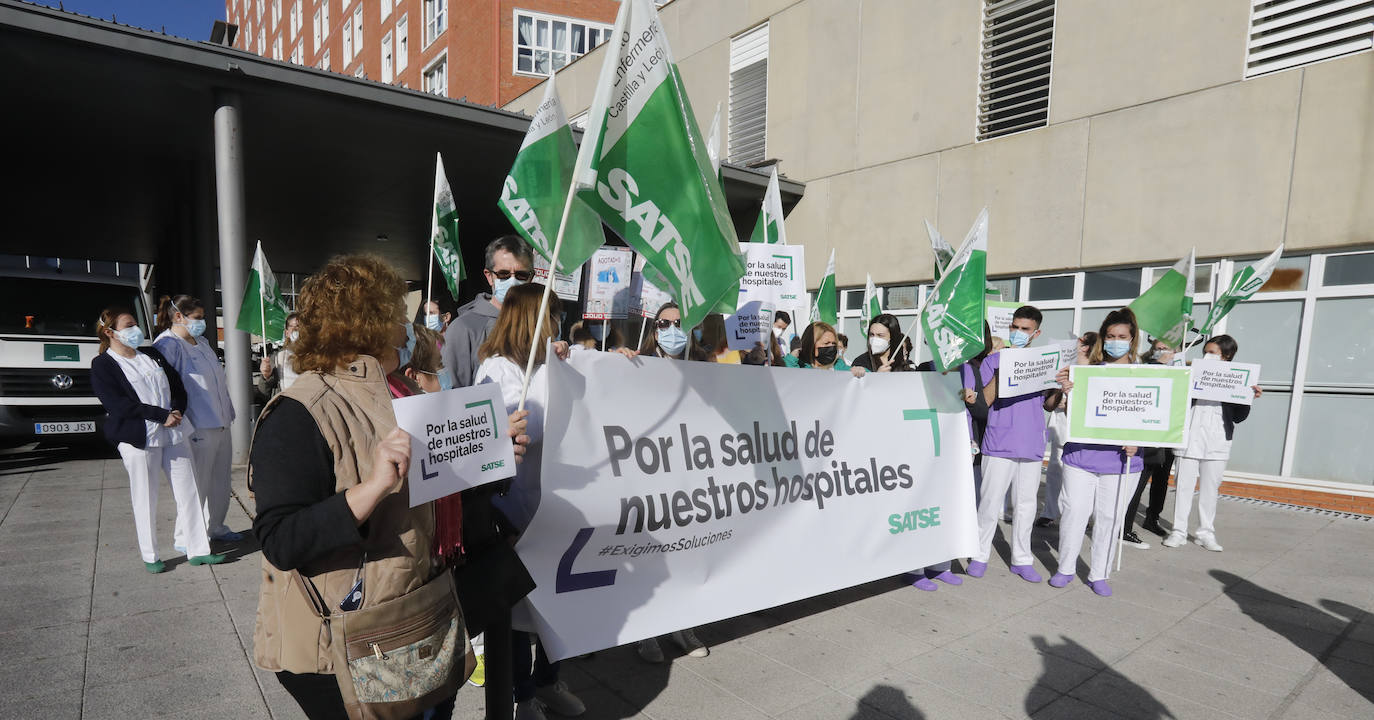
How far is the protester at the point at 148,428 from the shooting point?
456cm

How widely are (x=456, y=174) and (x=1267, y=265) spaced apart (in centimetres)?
1180

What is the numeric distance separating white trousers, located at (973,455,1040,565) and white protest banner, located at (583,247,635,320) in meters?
3.03

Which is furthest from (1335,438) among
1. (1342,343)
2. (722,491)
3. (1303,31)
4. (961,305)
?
(722,491)

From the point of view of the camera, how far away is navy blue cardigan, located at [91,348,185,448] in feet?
14.9

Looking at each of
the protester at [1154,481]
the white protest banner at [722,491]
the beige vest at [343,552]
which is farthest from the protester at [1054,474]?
the beige vest at [343,552]

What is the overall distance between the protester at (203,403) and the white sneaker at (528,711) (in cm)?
373

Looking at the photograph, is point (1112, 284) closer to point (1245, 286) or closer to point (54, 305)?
point (1245, 286)

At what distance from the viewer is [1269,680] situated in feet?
11.6

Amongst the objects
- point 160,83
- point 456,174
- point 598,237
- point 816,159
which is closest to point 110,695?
point 598,237

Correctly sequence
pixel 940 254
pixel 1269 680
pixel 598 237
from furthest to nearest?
pixel 940 254
pixel 1269 680
pixel 598 237

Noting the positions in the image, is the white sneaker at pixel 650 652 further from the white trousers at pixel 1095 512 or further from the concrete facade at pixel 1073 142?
the concrete facade at pixel 1073 142

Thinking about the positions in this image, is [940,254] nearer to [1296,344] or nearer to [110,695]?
[1296,344]

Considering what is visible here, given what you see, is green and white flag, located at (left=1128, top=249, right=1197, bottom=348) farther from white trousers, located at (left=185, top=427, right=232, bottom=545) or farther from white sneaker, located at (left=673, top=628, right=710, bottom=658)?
white trousers, located at (left=185, top=427, right=232, bottom=545)

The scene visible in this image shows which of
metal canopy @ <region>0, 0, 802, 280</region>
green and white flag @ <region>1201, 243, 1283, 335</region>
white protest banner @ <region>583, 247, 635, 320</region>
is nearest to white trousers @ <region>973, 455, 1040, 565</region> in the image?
white protest banner @ <region>583, 247, 635, 320</region>
